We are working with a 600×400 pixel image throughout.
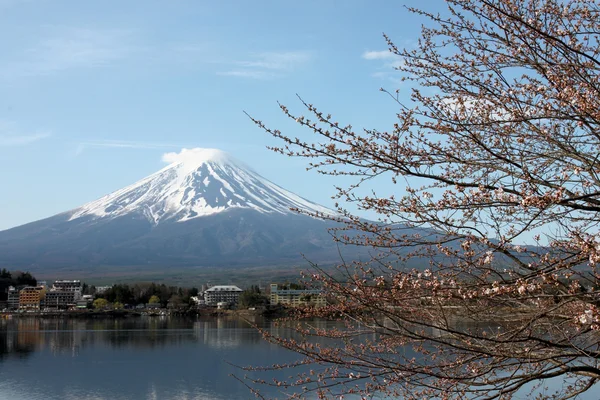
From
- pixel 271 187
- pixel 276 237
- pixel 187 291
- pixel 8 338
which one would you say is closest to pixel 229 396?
pixel 8 338

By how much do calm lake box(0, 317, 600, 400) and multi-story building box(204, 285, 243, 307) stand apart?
42906mm

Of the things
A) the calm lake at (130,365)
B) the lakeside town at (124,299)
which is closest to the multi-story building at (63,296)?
the lakeside town at (124,299)

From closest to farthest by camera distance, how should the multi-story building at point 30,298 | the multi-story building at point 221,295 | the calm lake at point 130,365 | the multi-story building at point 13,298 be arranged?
the calm lake at point 130,365, the multi-story building at point 30,298, the multi-story building at point 221,295, the multi-story building at point 13,298

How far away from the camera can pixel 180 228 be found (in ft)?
525

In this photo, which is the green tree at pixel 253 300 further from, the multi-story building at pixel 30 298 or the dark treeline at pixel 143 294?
the multi-story building at pixel 30 298

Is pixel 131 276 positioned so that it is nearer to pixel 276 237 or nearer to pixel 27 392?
pixel 276 237

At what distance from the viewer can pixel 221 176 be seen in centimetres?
→ 18825

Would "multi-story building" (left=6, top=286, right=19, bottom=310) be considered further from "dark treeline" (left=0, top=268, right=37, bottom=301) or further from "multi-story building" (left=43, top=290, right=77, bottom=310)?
"multi-story building" (left=43, top=290, right=77, bottom=310)

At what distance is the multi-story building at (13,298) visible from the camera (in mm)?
84381

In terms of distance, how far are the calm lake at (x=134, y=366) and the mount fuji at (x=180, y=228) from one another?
81.9 m

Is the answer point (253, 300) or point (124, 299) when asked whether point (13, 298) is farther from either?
point (253, 300)

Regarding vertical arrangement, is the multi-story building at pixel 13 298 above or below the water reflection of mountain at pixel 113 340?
above

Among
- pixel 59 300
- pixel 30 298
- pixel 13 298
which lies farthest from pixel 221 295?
pixel 13 298

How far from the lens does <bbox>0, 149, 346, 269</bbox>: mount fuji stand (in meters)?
135
